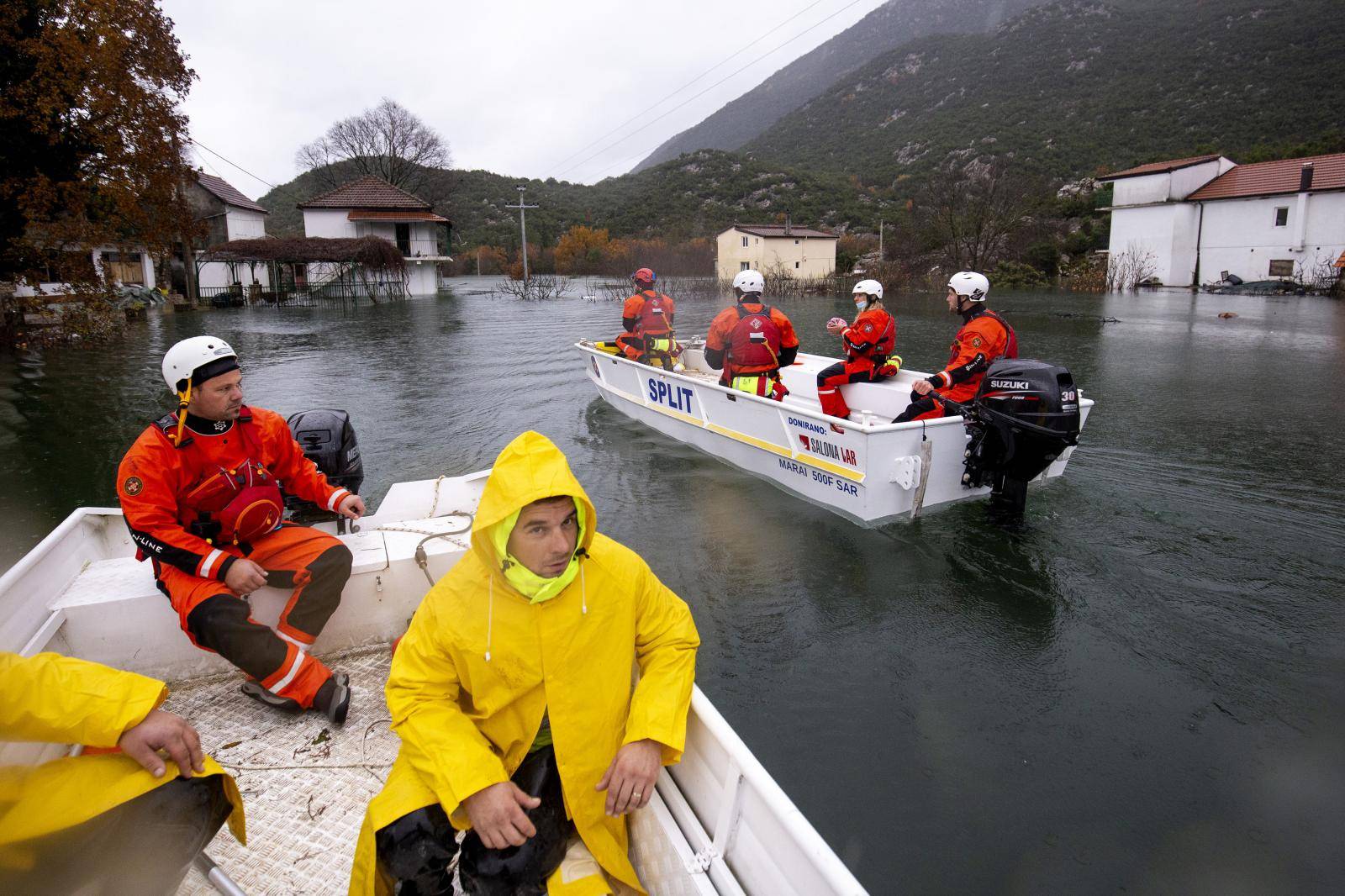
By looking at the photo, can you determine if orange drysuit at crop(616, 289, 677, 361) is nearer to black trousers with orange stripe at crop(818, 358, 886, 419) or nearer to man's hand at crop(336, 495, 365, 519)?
black trousers with orange stripe at crop(818, 358, 886, 419)

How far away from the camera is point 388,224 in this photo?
4381 cm

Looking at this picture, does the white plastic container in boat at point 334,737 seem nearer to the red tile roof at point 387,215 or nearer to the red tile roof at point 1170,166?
the red tile roof at point 387,215

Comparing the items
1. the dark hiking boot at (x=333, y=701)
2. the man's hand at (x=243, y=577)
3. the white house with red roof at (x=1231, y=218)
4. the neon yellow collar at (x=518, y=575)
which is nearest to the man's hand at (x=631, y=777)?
the neon yellow collar at (x=518, y=575)

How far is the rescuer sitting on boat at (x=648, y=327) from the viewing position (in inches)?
404

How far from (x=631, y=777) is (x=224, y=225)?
5002 centimetres

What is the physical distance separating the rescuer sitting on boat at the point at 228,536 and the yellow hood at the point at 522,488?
60.4 inches

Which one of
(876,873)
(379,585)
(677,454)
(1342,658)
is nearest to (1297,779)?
(1342,658)

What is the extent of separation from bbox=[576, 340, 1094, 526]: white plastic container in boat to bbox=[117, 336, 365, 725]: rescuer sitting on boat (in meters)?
4.19

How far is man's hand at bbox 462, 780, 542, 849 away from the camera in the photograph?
1.83 m

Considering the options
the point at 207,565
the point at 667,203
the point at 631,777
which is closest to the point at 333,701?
the point at 207,565

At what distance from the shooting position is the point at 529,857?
1925mm

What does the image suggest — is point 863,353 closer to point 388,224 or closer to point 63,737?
point 63,737

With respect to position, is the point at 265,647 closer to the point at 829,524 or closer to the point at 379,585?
the point at 379,585

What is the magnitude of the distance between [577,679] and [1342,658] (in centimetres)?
485
